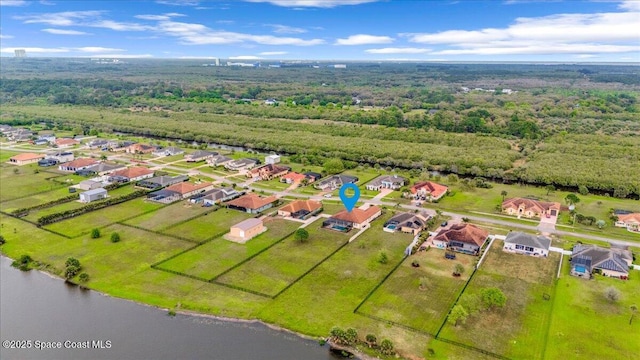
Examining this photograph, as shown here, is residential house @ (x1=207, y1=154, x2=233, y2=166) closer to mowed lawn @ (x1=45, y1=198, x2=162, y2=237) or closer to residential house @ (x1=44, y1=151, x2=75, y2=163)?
mowed lawn @ (x1=45, y1=198, x2=162, y2=237)

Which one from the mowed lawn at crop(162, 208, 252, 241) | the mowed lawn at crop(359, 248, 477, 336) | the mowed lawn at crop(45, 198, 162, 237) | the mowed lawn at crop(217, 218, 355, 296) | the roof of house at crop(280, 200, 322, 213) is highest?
the roof of house at crop(280, 200, 322, 213)

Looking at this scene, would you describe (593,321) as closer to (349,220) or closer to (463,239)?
(463,239)

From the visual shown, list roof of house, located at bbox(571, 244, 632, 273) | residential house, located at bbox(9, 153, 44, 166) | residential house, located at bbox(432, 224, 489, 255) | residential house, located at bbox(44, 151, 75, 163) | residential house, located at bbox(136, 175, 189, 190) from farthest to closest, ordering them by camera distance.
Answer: residential house, located at bbox(44, 151, 75, 163) < residential house, located at bbox(9, 153, 44, 166) < residential house, located at bbox(136, 175, 189, 190) < residential house, located at bbox(432, 224, 489, 255) < roof of house, located at bbox(571, 244, 632, 273)

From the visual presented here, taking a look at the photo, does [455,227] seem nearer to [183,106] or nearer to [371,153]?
[371,153]

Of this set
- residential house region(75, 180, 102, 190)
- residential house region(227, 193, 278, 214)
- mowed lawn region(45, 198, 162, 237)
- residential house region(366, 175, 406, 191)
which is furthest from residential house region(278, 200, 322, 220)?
residential house region(75, 180, 102, 190)

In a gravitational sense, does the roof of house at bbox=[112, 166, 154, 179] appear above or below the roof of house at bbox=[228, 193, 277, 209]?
above

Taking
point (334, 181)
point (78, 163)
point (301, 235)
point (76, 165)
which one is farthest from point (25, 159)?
point (301, 235)
